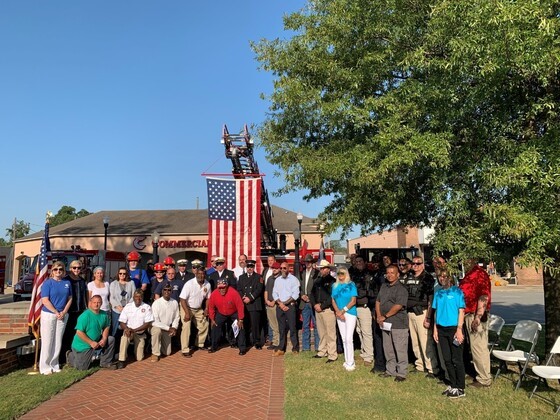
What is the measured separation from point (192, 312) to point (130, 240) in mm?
25798

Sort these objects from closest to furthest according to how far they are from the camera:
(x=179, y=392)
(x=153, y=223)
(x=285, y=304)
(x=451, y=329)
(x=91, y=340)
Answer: (x=451, y=329), (x=179, y=392), (x=91, y=340), (x=285, y=304), (x=153, y=223)

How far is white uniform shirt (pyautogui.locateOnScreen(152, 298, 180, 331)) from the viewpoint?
26.9 ft

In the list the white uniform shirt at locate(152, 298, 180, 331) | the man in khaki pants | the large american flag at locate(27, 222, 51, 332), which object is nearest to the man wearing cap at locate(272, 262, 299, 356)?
the white uniform shirt at locate(152, 298, 180, 331)

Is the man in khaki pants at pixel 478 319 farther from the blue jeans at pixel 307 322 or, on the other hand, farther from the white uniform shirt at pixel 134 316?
the white uniform shirt at pixel 134 316

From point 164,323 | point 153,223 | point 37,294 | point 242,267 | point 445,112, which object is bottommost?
point 164,323

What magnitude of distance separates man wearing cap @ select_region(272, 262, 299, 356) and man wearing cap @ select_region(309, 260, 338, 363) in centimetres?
45

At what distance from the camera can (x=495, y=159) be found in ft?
18.4

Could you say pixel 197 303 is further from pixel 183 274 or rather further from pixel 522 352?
pixel 522 352

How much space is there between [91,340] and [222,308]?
2542 mm

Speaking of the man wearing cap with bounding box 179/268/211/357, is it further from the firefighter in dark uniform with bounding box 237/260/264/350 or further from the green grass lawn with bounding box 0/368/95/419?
the green grass lawn with bounding box 0/368/95/419

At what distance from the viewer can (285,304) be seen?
337 inches

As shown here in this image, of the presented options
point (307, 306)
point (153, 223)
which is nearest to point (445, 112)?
point (307, 306)

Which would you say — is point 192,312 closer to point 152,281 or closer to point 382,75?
point 152,281

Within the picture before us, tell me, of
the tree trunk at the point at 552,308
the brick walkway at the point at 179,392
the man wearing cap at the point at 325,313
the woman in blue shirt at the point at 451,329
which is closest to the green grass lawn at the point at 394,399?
the woman in blue shirt at the point at 451,329
